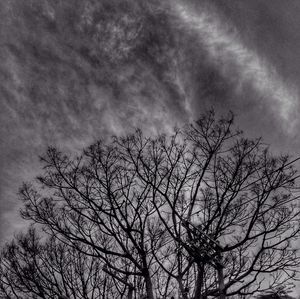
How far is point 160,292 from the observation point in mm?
13758

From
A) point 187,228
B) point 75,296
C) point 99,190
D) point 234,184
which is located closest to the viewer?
point 187,228

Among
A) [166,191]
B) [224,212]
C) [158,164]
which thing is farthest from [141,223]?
[224,212]

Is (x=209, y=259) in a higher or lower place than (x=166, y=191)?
lower

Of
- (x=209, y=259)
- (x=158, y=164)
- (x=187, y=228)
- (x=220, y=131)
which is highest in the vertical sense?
(x=220, y=131)

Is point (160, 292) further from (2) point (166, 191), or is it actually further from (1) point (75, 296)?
(2) point (166, 191)

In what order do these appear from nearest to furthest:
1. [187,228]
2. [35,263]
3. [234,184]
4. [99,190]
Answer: [187,228]
[234,184]
[99,190]
[35,263]

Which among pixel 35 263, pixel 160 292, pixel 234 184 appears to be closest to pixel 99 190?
pixel 35 263

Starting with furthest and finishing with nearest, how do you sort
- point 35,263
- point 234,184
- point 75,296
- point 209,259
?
point 75,296, point 35,263, point 234,184, point 209,259

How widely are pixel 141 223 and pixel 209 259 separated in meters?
3.13

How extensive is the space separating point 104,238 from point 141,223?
2.71 m

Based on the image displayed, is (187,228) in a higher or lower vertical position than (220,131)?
lower

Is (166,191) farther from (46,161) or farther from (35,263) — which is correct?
(35,263)

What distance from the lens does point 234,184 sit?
10.5 meters

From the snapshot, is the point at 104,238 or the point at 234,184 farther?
the point at 104,238
